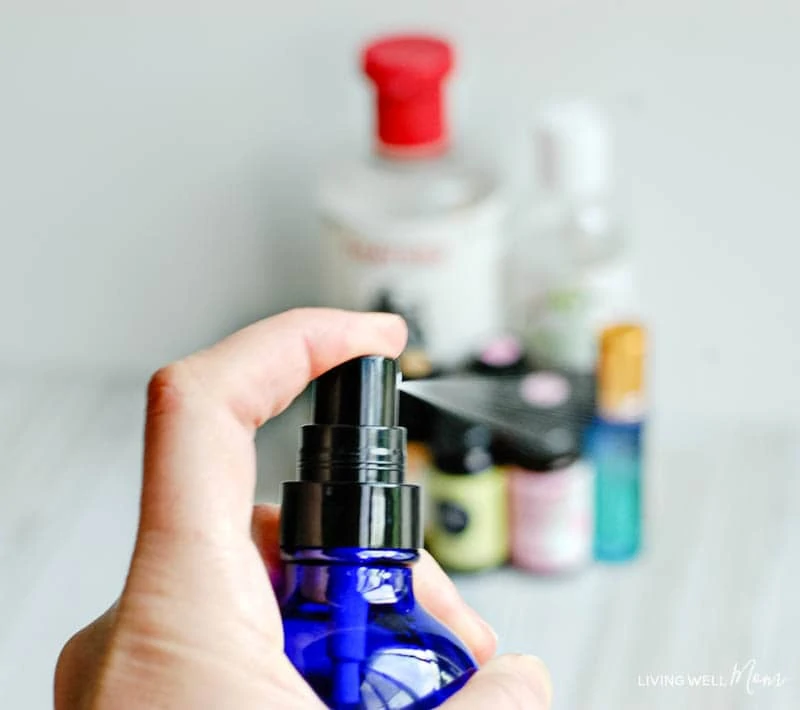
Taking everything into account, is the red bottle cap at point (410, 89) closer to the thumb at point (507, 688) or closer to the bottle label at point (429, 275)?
the bottle label at point (429, 275)

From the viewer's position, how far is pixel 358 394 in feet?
1.28

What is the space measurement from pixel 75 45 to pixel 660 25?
0.35 metres

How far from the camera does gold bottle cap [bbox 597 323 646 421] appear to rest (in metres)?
0.75

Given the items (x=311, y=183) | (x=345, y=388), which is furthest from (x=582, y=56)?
(x=345, y=388)

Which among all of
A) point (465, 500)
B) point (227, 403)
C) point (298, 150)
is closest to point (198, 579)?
point (227, 403)

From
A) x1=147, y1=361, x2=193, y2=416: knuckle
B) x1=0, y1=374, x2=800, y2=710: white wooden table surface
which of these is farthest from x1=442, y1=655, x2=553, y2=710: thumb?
x1=0, y1=374, x2=800, y2=710: white wooden table surface

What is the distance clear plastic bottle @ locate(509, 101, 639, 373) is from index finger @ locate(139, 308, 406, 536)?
40 cm

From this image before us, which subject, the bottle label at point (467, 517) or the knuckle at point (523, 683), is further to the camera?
the bottle label at point (467, 517)

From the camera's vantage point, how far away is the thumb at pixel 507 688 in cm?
39

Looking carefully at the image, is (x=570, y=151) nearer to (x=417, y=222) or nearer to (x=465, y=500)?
(x=417, y=222)

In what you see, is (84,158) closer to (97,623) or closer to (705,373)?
(705,373)

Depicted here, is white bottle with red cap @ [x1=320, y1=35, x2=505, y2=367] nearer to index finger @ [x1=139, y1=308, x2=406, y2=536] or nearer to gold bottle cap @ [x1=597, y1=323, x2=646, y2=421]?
gold bottle cap @ [x1=597, y1=323, x2=646, y2=421]

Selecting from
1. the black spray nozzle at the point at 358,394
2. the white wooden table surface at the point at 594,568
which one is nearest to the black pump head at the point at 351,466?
the black spray nozzle at the point at 358,394

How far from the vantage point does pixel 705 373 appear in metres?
0.87
